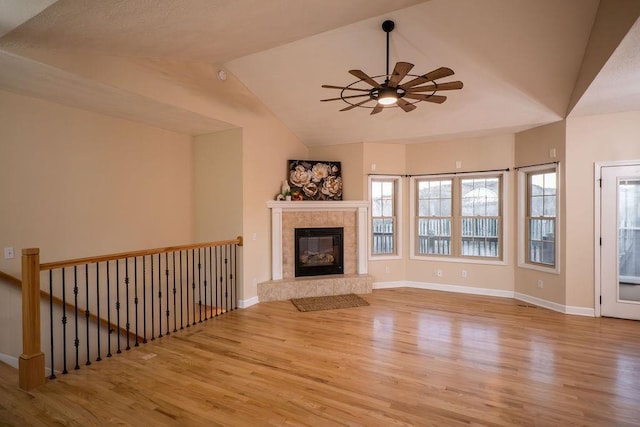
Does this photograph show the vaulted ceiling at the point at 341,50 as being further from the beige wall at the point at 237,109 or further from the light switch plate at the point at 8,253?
the light switch plate at the point at 8,253

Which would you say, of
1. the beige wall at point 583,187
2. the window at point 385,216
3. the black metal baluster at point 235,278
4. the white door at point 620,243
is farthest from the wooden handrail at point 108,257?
the white door at point 620,243

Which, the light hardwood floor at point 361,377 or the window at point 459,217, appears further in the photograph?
the window at point 459,217

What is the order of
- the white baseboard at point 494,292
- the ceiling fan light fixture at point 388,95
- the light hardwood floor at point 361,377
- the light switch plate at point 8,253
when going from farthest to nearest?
the white baseboard at point 494,292 < the light switch plate at point 8,253 < the ceiling fan light fixture at point 388,95 < the light hardwood floor at point 361,377

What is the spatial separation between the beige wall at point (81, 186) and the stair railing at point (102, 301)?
1.04 feet

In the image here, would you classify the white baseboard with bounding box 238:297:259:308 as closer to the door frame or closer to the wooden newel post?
the wooden newel post

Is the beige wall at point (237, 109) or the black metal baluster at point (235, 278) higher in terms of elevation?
the beige wall at point (237, 109)

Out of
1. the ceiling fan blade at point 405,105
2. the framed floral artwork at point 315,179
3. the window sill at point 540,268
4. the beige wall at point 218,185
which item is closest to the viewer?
the ceiling fan blade at point 405,105

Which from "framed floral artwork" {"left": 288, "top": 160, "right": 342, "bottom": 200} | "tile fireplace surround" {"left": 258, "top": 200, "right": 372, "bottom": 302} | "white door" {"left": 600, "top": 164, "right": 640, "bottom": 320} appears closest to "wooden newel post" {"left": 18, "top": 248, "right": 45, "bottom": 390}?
"tile fireplace surround" {"left": 258, "top": 200, "right": 372, "bottom": 302}

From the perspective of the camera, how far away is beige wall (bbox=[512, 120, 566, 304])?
14.6 feet

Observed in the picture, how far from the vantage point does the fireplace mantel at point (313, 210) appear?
5.26 m

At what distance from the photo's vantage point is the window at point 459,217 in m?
5.46

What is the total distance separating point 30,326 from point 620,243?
6750 millimetres

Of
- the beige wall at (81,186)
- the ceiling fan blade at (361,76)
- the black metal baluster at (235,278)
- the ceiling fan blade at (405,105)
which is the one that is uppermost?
the ceiling fan blade at (361,76)

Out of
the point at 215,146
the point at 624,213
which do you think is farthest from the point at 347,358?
the point at 624,213
